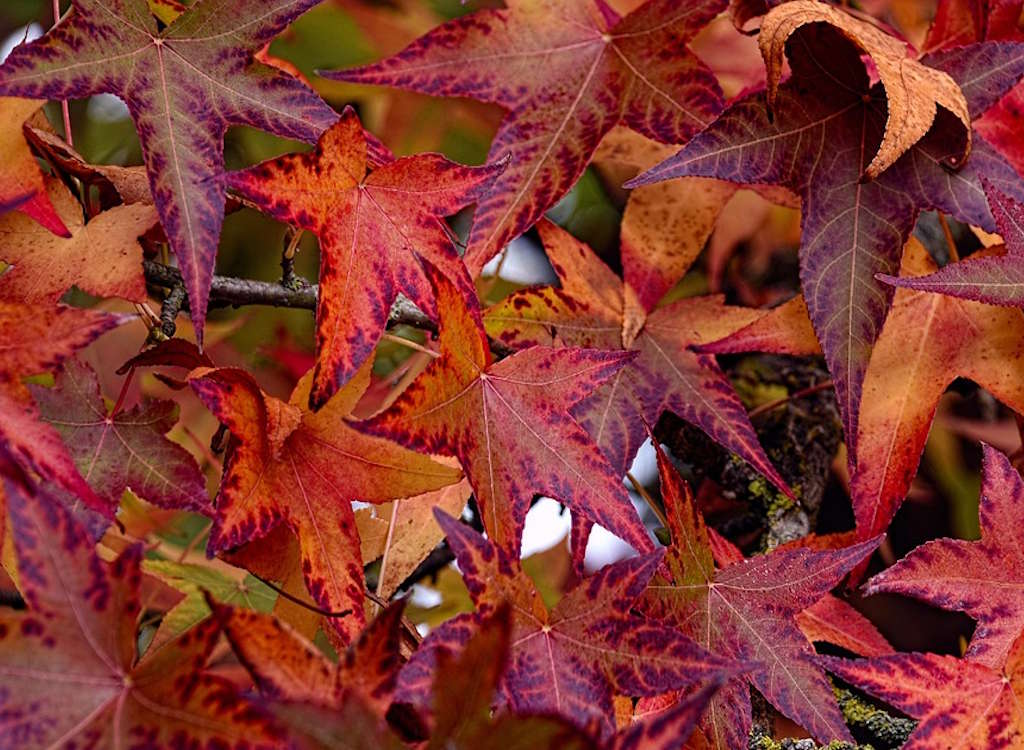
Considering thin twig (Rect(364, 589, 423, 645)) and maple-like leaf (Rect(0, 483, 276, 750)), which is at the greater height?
maple-like leaf (Rect(0, 483, 276, 750))

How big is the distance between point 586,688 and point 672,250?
44 cm

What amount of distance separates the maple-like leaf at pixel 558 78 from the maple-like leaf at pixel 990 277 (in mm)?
222

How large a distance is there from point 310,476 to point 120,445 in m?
0.12

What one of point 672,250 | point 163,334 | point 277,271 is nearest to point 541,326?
point 672,250

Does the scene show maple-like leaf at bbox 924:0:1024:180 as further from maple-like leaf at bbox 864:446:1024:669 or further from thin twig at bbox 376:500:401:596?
thin twig at bbox 376:500:401:596

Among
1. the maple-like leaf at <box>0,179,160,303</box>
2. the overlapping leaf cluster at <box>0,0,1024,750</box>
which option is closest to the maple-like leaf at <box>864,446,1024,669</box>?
the overlapping leaf cluster at <box>0,0,1024,750</box>

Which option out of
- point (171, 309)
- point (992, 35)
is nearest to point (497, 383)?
point (171, 309)

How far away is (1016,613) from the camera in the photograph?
67 centimetres

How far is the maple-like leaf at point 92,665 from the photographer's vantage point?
1.56 ft

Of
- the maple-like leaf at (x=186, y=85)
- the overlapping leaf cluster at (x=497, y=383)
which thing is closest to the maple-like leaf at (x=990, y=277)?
the overlapping leaf cluster at (x=497, y=383)

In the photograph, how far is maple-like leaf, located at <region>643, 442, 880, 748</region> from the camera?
655 mm

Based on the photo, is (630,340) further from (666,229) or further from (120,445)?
(120,445)

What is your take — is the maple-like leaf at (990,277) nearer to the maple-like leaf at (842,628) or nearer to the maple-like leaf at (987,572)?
the maple-like leaf at (987,572)

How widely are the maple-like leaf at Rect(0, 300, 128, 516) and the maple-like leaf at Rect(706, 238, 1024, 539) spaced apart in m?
0.45
